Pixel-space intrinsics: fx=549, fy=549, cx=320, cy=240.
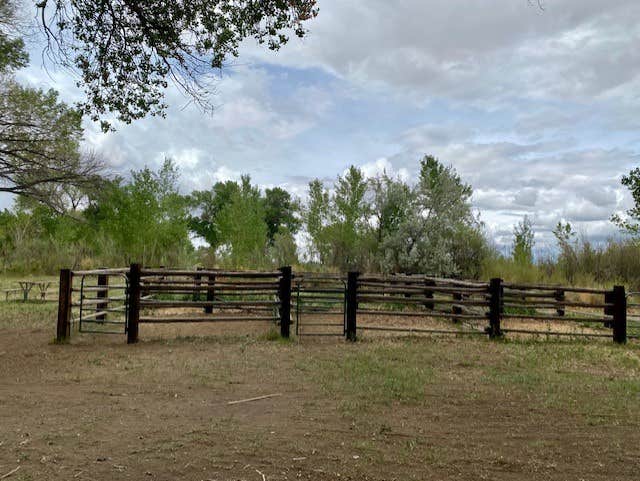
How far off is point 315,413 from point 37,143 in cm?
1891

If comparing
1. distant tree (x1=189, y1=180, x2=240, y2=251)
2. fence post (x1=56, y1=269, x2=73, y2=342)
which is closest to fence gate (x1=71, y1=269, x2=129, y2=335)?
fence post (x1=56, y1=269, x2=73, y2=342)

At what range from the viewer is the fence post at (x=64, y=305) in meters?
9.36

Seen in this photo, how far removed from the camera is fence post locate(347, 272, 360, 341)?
10133mm

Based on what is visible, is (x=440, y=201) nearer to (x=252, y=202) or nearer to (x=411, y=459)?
(x=252, y=202)

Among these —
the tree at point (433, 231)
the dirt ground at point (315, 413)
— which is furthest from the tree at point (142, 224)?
the dirt ground at point (315, 413)

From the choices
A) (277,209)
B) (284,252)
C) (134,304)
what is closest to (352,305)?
(134,304)

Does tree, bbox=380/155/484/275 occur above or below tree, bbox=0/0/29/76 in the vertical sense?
below

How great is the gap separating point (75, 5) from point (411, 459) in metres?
7.13

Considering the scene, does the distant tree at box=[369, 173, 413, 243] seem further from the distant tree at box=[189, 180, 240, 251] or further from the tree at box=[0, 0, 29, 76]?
the distant tree at box=[189, 180, 240, 251]

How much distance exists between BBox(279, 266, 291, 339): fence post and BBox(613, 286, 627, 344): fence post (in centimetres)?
642

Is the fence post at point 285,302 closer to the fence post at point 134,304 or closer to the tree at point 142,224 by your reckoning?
the fence post at point 134,304

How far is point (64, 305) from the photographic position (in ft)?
30.7

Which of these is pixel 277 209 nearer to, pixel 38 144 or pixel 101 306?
pixel 38 144

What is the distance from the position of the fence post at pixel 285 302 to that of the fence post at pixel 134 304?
2535mm
